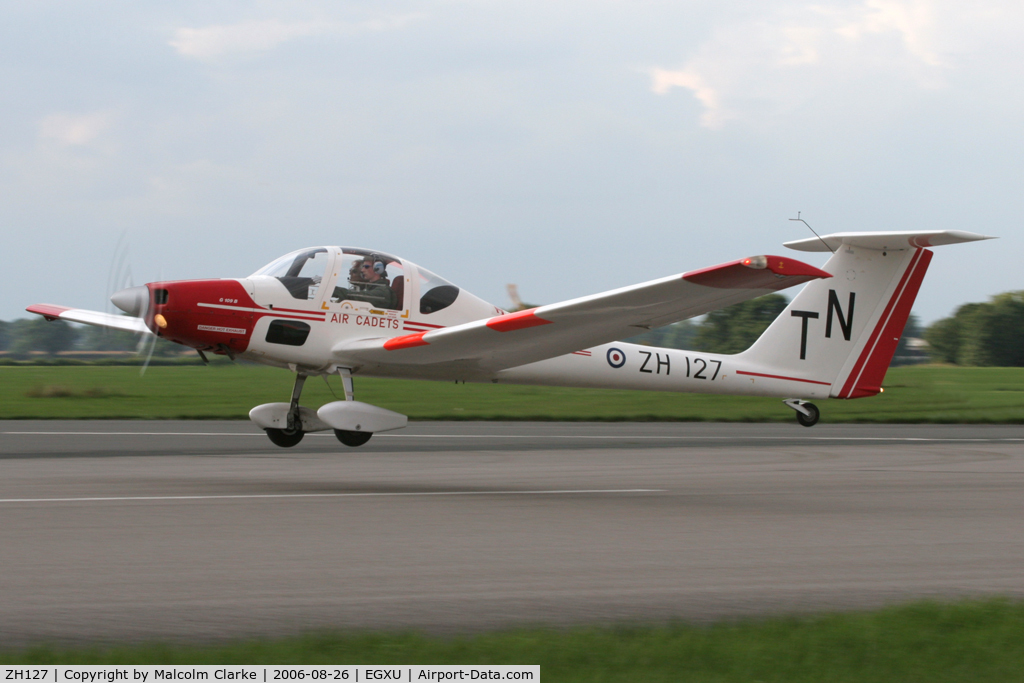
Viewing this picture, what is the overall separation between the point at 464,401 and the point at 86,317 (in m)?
12.1

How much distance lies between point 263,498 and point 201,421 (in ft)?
33.6

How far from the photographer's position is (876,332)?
47.9 ft

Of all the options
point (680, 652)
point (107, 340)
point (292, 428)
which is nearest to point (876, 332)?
point (292, 428)

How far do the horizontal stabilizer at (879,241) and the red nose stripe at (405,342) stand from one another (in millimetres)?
6758

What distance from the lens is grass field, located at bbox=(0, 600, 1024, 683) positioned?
3420 mm

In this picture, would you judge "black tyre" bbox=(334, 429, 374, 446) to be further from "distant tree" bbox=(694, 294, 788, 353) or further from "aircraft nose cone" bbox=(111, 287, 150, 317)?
"distant tree" bbox=(694, 294, 788, 353)

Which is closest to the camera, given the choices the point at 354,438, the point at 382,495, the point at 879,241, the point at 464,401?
the point at 382,495

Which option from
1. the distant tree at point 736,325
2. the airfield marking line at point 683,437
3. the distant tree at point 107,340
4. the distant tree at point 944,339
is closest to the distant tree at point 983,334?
the distant tree at point 944,339

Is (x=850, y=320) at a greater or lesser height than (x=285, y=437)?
greater

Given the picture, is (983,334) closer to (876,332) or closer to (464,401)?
(464,401)

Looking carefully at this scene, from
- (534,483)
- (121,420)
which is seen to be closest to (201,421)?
(121,420)

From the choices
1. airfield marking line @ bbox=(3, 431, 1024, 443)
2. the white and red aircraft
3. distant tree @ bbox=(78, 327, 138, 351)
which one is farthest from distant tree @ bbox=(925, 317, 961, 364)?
distant tree @ bbox=(78, 327, 138, 351)
